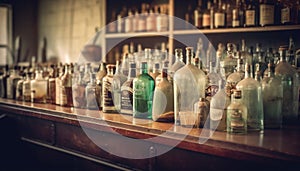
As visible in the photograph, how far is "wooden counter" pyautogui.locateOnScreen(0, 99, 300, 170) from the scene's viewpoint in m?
1.23

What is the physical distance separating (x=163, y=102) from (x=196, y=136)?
31 cm

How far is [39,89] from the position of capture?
8.02 feet

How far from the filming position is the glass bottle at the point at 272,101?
154 cm

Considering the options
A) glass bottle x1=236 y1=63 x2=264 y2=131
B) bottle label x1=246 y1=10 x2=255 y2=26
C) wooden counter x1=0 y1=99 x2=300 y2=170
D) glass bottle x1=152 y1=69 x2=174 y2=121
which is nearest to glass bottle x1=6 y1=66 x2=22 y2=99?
wooden counter x1=0 y1=99 x2=300 y2=170

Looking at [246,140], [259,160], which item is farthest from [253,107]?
[259,160]

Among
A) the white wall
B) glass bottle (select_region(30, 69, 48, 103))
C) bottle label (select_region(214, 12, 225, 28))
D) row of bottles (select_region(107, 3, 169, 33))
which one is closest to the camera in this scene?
glass bottle (select_region(30, 69, 48, 103))

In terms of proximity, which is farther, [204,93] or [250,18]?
[250,18]

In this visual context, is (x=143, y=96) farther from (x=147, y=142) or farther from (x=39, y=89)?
(x=39, y=89)

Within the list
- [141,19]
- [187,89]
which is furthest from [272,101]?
[141,19]

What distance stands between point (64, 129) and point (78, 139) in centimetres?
12

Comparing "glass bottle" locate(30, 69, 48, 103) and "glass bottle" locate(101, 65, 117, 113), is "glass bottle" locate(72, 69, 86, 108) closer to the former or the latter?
"glass bottle" locate(101, 65, 117, 113)

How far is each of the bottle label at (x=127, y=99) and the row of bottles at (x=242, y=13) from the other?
1228 mm

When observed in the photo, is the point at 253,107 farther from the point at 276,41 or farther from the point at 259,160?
the point at 276,41

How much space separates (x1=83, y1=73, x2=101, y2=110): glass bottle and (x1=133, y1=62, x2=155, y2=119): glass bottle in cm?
35
